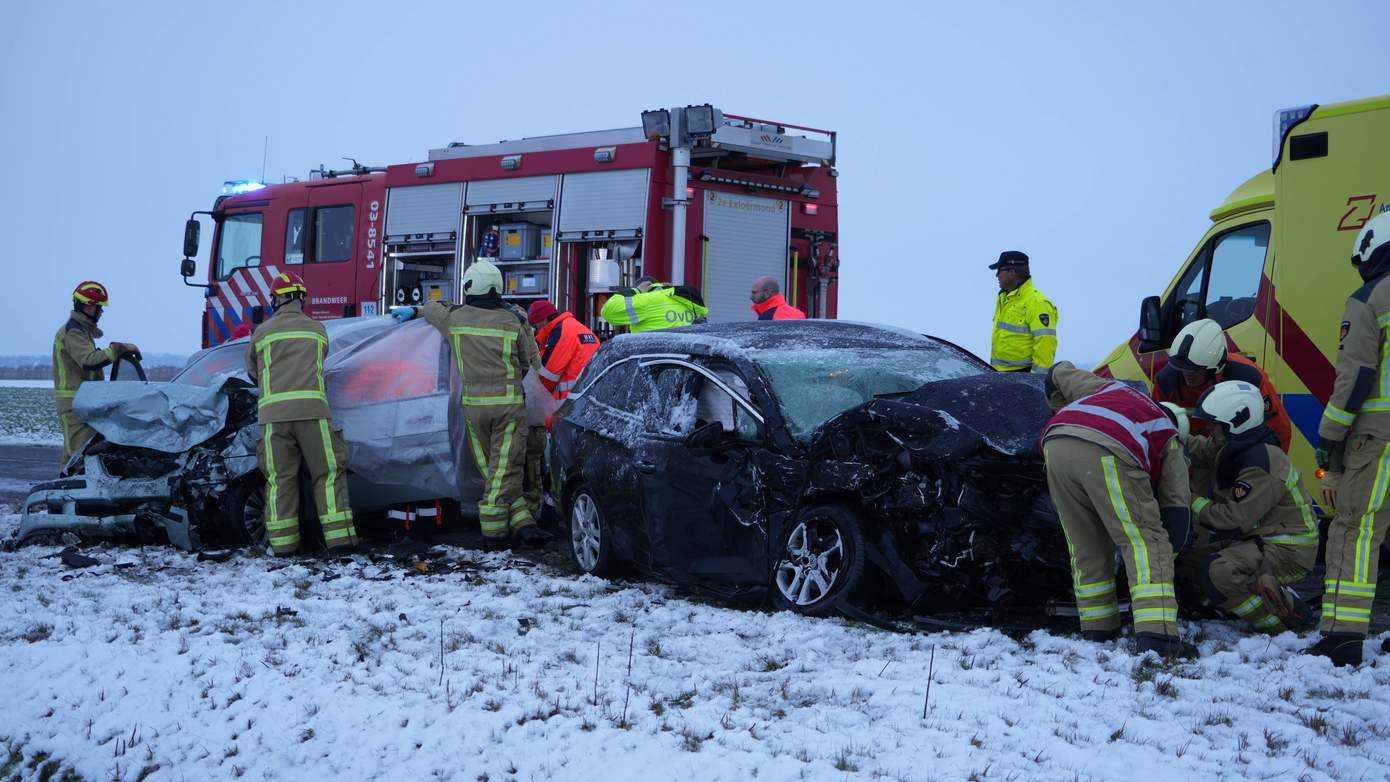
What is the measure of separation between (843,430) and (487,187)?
8238 mm

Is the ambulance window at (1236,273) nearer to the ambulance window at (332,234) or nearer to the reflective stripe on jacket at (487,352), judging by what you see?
the reflective stripe on jacket at (487,352)

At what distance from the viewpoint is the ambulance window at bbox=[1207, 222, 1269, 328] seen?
310 inches

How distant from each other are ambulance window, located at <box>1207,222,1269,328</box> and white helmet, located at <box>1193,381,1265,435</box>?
2.26 meters

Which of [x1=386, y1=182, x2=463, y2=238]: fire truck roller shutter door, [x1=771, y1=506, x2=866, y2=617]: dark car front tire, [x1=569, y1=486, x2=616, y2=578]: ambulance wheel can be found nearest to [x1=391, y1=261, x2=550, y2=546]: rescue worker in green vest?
[x1=569, y1=486, x2=616, y2=578]: ambulance wheel

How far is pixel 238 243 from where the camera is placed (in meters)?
15.7

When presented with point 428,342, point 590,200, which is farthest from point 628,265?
point 428,342

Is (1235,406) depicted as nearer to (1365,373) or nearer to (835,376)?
(1365,373)

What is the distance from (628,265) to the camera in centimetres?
1231

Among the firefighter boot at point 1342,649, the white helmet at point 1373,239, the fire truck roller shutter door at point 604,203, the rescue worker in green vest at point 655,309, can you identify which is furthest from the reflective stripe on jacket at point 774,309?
the firefighter boot at point 1342,649

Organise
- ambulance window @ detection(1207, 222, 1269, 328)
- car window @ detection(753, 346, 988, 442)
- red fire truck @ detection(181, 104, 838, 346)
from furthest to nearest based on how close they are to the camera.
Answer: red fire truck @ detection(181, 104, 838, 346) < ambulance window @ detection(1207, 222, 1269, 328) < car window @ detection(753, 346, 988, 442)

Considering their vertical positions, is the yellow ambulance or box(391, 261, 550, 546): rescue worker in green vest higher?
the yellow ambulance

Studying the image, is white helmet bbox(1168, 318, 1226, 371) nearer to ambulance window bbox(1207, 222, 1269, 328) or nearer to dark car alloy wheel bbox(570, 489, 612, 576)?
ambulance window bbox(1207, 222, 1269, 328)

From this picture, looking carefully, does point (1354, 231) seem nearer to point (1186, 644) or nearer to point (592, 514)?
point (1186, 644)

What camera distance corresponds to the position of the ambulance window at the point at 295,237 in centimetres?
1491
